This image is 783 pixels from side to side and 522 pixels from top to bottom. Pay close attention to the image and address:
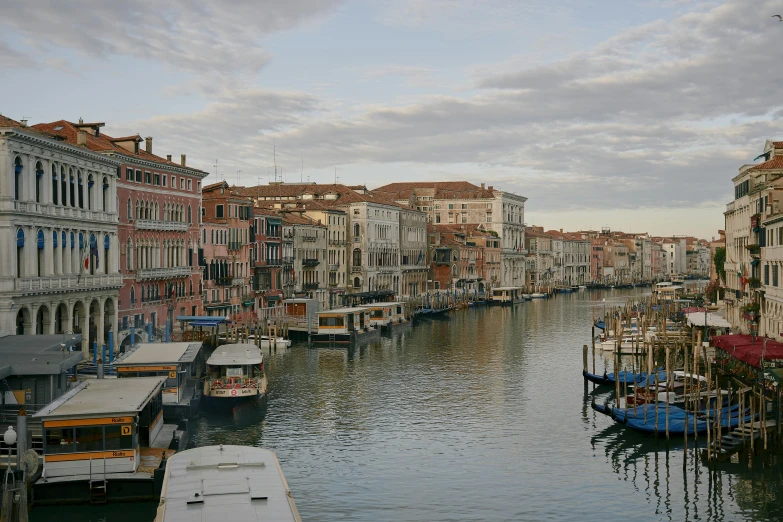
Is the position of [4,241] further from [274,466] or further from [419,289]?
[419,289]

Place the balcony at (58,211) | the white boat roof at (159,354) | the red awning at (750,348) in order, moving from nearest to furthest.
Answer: the red awning at (750,348) < the white boat roof at (159,354) < the balcony at (58,211)

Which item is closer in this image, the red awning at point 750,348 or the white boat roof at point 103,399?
the white boat roof at point 103,399

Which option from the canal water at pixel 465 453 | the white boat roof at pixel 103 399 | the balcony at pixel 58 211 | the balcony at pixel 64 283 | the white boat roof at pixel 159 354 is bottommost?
the canal water at pixel 465 453

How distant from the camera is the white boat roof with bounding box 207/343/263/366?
29625mm

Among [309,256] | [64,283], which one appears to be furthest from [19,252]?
[309,256]

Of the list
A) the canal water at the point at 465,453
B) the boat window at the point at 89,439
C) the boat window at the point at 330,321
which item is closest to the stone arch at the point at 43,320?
the canal water at the point at 465,453

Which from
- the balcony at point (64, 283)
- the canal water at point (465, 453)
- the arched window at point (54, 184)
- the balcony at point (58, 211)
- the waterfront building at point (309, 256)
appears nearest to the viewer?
the canal water at point (465, 453)

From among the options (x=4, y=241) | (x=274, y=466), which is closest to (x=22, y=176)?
(x=4, y=241)

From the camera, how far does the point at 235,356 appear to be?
101 feet

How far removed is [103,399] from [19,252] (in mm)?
12308

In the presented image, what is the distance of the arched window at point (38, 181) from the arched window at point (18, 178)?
1051 mm

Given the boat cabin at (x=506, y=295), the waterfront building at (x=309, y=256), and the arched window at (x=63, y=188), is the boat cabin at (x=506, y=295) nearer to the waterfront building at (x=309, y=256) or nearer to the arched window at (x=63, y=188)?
the waterfront building at (x=309, y=256)

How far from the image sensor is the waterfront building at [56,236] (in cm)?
2866

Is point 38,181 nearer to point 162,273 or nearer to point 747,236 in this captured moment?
point 162,273
